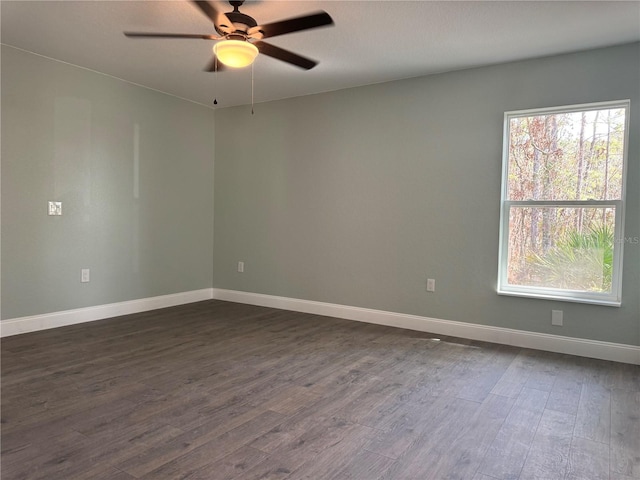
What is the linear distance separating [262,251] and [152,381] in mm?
2714

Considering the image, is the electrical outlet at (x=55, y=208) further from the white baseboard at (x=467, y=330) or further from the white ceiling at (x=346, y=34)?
the white baseboard at (x=467, y=330)

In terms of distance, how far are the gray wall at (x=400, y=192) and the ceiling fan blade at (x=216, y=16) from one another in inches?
85.1

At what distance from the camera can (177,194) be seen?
524 centimetres

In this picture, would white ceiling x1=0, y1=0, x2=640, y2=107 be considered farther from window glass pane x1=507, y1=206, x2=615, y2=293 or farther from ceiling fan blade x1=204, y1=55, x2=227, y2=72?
window glass pane x1=507, y1=206, x2=615, y2=293

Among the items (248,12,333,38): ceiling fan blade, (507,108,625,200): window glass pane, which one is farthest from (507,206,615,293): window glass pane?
(248,12,333,38): ceiling fan blade

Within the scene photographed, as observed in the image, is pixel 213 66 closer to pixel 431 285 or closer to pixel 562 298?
pixel 431 285

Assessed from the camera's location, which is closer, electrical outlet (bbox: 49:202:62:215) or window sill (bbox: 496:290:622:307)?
window sill (bbox: 496:290:622:307)

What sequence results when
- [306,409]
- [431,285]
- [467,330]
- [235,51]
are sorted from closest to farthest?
[306,409], [235,51], [467,330], [431,285]

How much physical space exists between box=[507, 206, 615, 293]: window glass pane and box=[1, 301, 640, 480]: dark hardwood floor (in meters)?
0.65

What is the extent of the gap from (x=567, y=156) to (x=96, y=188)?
178 inches

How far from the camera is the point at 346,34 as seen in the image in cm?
323

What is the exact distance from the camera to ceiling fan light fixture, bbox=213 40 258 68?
8.46 ft

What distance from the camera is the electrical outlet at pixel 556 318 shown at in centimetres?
356

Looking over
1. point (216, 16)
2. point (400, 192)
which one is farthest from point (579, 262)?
point (216, 16)
